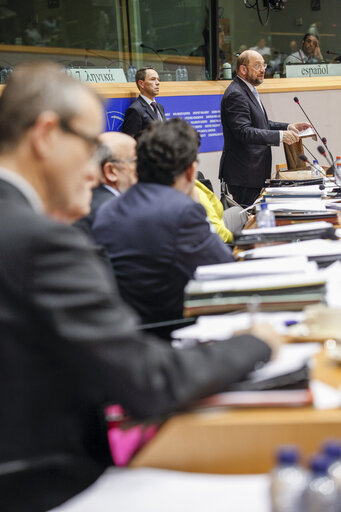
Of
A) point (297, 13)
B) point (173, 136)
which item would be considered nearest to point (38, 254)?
point (173, 136)

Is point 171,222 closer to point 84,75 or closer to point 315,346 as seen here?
point 315,346

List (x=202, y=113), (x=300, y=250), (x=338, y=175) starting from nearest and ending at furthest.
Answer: (x=300, y=250), (x=338, y=175), (x=202, y=113)

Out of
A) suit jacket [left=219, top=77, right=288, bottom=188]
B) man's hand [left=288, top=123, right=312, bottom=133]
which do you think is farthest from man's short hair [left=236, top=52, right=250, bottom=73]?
man's hand [left=288, top=123, right=312, bottom=133]

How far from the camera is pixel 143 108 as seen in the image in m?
5.96

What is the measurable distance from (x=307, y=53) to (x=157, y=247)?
7538mm

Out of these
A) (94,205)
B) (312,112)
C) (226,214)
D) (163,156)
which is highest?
(163,156)

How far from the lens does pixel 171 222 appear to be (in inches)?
68.4

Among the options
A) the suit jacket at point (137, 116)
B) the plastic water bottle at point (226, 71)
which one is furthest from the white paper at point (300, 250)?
the plastic water bottle at point (226, 71)

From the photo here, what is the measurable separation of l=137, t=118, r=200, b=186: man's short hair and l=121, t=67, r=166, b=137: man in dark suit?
4015mm

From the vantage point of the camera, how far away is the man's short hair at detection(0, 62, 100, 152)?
96 cm

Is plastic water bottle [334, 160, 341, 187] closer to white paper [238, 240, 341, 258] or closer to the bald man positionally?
the bald man

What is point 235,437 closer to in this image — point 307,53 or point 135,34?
point 135,34

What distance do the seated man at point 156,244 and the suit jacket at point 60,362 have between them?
31.3 inches

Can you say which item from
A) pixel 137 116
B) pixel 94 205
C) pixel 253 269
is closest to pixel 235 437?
pixel 253 269
